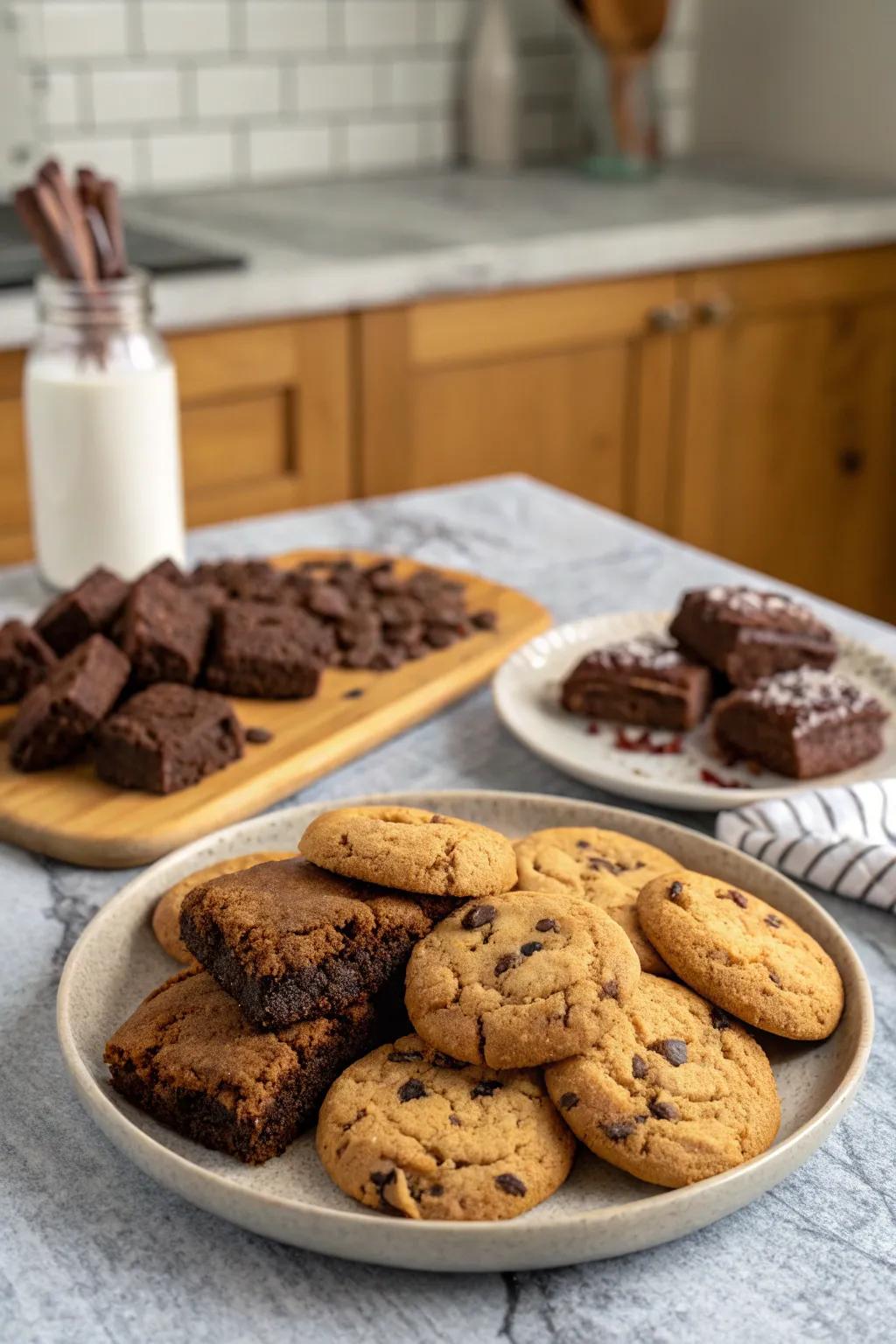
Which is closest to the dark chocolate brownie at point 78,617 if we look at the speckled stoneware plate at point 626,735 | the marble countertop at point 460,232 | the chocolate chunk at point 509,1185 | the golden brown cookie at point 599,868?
the speckled stoneware plate at point 626,735

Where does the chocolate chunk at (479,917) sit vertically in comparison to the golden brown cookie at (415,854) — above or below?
below

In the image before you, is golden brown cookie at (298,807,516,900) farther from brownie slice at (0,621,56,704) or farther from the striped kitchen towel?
brownie slice at (0,621,56,704)

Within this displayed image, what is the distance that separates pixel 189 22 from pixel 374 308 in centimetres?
81

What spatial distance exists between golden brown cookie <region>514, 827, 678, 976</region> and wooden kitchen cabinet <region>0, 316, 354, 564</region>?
1.44 meters

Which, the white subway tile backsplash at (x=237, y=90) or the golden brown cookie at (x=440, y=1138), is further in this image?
the white subway tile backsplash at (x=237, y=90)

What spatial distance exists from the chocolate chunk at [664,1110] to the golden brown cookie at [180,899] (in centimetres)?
27

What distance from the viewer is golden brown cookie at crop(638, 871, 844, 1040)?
79cm

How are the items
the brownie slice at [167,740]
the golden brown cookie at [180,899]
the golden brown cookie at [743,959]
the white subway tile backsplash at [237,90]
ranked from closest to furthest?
1. the golden brown cookie at [743,959]
2. the golden brown cookie at [180,899]
3. the brownie slice at [167,740]
4. the white subway tile backsplash at [237,90]

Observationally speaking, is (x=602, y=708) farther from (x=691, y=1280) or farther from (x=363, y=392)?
(x=363, y=392)

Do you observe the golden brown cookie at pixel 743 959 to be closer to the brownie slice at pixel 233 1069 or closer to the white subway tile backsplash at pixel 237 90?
the brownie slice at pixel 233 1069

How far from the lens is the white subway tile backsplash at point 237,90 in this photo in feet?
9.38

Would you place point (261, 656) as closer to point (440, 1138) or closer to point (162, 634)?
point (162, 634)

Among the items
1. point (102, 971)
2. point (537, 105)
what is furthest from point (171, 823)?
point (537, 105)

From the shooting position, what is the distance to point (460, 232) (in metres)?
2.57
